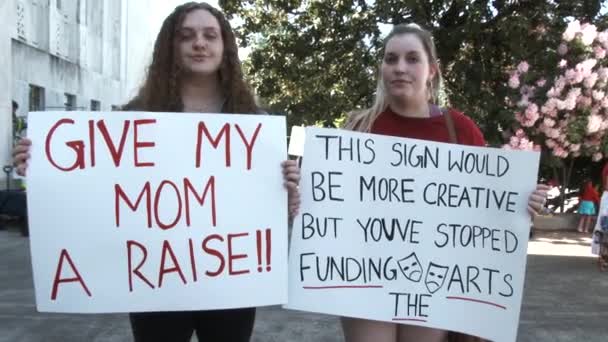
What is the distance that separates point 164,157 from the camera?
2266 mm

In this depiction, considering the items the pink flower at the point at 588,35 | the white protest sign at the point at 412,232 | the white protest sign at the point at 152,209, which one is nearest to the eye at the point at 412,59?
the white protest sign at the point at 412,232

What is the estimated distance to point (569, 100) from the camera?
9.13 meters

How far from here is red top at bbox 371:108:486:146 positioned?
8.09 ft

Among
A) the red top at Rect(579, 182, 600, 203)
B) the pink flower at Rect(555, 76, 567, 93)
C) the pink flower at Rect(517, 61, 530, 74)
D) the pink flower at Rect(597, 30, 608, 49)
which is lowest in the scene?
the red top at Rect(579, 182, 600, 203)

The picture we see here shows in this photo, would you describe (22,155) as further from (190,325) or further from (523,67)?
(523,67)

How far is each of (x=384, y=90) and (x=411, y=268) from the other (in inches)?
27.4

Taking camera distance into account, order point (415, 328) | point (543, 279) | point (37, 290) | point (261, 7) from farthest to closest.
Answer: point (261, 7) < point (543, 279) < point (415, 328) < point (37, 290)

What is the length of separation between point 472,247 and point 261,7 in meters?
10.9

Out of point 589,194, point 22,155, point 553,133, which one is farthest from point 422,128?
point 589,194

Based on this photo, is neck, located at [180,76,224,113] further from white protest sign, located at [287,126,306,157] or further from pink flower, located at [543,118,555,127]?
pink flower, located at [543,118,555,127]

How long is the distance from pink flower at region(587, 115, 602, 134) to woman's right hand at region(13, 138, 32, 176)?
857cm

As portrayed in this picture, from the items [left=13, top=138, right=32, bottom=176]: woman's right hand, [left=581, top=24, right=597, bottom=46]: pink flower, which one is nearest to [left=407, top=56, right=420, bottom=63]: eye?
[left=13, top=138, right=32, bottom=176]: woman's right hand

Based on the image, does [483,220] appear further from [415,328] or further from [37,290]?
[37,290]

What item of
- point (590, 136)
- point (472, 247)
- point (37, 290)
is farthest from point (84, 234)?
point (590, 136)
